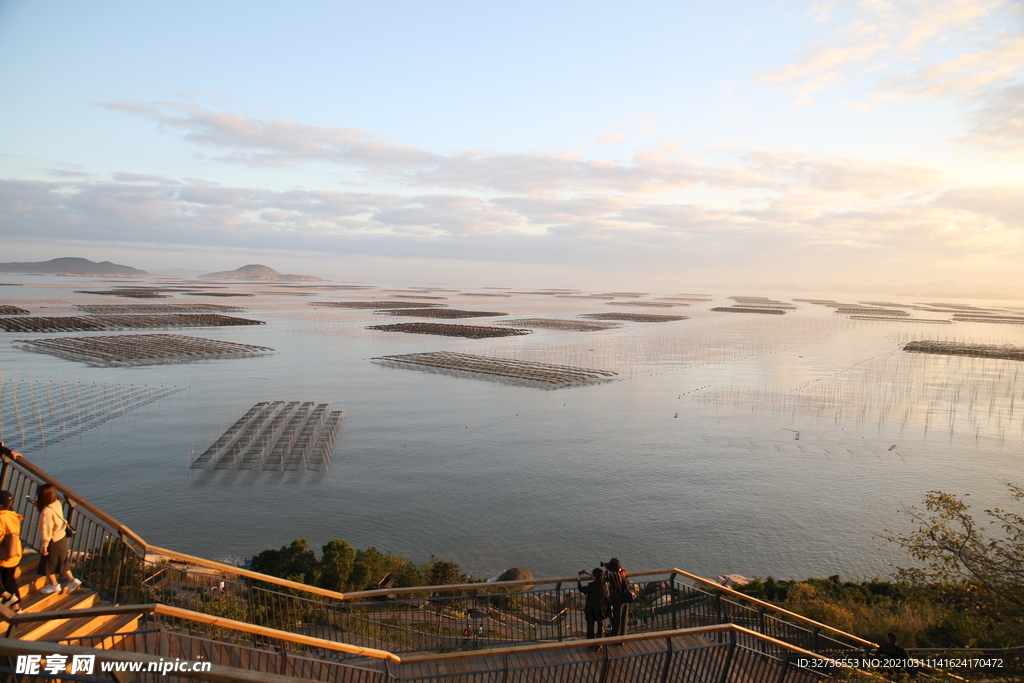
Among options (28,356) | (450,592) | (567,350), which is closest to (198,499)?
(450,592)

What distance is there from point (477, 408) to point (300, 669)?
111 ft

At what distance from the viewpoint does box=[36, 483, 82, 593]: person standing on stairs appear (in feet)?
28.2

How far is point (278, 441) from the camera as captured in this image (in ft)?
107

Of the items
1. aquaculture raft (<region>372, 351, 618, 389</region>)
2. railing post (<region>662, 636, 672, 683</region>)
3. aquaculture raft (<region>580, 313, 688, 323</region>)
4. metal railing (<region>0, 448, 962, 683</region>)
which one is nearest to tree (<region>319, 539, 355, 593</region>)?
metal railing (<region>0, 448, 962, 683</region>)

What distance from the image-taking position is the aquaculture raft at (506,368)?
53.8m

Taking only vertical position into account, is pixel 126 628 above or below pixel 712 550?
above

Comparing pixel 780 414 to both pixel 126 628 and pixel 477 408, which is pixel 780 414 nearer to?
pixel 477 408

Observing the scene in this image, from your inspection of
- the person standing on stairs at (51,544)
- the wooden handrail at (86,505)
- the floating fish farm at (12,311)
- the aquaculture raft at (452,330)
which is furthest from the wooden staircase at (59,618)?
the floating fish farm at (12,311)

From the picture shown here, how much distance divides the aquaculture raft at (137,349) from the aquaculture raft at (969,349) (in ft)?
279

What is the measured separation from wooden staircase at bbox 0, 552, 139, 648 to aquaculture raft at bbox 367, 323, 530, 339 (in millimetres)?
74762

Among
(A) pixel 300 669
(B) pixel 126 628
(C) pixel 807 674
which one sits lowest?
(C) pixel 807 674

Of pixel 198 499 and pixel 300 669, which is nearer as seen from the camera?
pixel 300 669

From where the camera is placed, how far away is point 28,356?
57031 mm

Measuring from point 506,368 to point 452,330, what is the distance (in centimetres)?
3401
